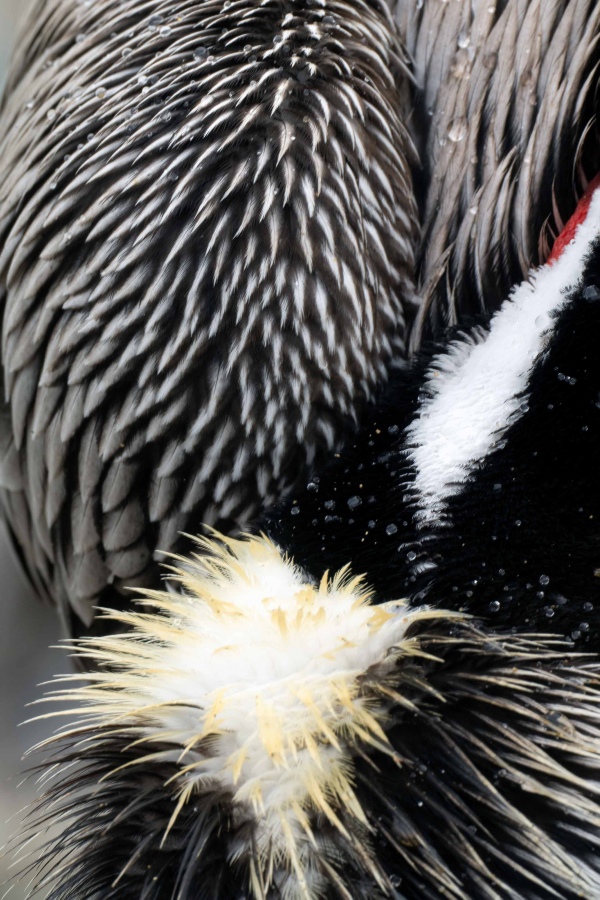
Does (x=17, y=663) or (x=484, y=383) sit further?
(x=17, y=663)

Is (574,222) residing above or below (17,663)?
above

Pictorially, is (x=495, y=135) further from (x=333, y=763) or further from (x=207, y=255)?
(x=333, y=763)

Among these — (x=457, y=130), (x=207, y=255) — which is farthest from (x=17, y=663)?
(x=457, y=130)

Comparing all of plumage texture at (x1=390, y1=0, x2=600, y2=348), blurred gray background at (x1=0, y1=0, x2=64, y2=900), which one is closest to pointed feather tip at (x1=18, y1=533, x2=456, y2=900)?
plumage texture at (x1=390, y1=0, x2=600, y2=348)

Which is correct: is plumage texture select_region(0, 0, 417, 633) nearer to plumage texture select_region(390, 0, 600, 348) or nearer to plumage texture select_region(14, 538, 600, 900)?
plumage texture select_region(390, 0, 600, 348)

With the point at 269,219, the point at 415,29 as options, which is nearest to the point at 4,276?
the point at 269,219

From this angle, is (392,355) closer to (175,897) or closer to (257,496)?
(257,496)
